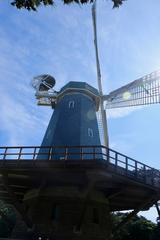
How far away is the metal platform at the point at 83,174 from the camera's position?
14.0 metres

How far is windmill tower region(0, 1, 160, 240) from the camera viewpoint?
47.4 ft

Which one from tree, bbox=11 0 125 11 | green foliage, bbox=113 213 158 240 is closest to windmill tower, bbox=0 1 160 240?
tree, bbox=11 0 125 11

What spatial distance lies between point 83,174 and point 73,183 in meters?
1.52

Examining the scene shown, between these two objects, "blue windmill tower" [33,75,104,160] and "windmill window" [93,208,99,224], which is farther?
"blue windmill tower" [33,75,104,160]

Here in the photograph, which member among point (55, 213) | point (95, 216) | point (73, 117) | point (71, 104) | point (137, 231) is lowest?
point (55, 213)

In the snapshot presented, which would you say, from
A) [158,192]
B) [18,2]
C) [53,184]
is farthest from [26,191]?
[18,2]

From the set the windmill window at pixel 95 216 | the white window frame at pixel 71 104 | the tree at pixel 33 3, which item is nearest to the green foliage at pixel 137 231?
the windmill window at pixel 95 216

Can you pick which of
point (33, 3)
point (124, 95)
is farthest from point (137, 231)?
point (33, 3)

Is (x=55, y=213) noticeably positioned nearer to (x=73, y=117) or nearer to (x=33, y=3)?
(x=73, y=117)

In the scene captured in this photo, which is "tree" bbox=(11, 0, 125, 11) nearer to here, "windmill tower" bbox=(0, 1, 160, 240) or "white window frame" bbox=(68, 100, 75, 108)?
"windmill tower" bbox=(0, 1, 160, 240)

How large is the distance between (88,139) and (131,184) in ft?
14.7

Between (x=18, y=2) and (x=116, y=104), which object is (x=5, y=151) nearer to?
(x=18, y=2)

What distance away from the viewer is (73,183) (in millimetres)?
16328

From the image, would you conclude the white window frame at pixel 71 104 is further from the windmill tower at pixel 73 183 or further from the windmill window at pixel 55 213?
the windmill window at pixel 55 213
